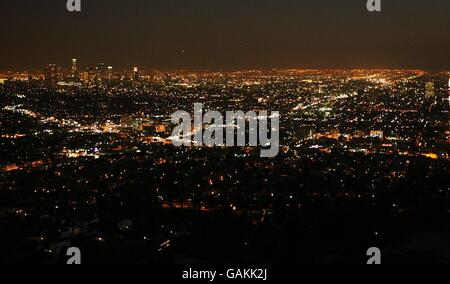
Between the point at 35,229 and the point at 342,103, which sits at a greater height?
the point at 342,103

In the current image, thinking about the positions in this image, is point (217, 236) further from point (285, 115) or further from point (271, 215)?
point (285, 115)

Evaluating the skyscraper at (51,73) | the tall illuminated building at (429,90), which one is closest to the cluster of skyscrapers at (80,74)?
the skyscraper at (51,73)

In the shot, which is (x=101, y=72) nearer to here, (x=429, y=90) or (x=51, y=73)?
(x=51, y=73)

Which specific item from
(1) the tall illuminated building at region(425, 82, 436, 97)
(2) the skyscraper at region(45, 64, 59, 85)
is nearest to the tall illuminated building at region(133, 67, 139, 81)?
(2) the skyscraper at region(45, 64, 59, 85)

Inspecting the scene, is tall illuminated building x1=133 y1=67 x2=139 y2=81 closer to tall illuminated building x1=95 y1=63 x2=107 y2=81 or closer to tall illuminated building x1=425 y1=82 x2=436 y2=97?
tall illuminated building x1=95 y1=63 x2=107 y2=81

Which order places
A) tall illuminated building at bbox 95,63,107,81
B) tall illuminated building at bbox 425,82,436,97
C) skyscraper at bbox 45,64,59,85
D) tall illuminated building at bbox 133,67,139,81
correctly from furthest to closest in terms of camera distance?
tall illuminated building at bbox 133,67,139,81 → tall illuminated building at bbox 95,63,107,81 → skyscraper at bbox 45,64,59,85 → tall illuminated building at bbox 425,82,436,97

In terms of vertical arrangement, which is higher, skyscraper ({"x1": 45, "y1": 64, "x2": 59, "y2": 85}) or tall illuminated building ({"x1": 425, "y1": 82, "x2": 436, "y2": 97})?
skyscraper ({"x1": 45, "y1": 64, "x2": 59, "y2": 85})

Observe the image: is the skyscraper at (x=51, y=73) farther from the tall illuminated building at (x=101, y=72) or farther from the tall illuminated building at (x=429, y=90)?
the tall illuminated building at (x=429, y=90)

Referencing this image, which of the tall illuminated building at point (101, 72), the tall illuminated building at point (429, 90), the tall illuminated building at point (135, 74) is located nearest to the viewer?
the tall illuminated building at point (429, 90)

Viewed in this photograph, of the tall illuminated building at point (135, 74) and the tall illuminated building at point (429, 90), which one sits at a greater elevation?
the tall illuminated building at point (135, 74)

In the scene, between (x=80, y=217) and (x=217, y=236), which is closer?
(x=217, y=236)
